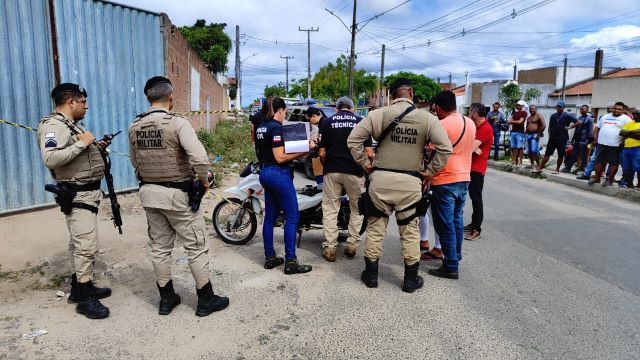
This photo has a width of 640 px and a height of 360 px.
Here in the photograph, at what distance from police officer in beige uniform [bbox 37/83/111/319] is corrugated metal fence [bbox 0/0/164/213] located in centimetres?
309

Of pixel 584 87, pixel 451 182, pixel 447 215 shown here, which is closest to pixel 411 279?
pixel 447 215

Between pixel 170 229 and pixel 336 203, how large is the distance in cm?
199

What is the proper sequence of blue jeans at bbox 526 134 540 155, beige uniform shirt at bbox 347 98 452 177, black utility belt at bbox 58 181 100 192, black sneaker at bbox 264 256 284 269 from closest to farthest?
black utility belt at bbox 58 181 100 192 < beige uniform shirt at bbox 347 98 452 177 < black sneaker at bbox 264 256 284 269 < blue jeans at bbox 526 134 540 155

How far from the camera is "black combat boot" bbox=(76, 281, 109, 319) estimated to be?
3674 millimetres

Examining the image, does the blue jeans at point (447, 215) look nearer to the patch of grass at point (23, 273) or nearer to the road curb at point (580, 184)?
the patch of grass at point (23, 273)

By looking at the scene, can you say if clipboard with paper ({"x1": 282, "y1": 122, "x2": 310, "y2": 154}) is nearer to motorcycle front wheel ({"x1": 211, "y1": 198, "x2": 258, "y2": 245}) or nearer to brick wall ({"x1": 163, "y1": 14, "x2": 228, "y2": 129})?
motorcycle front wheel ({"x1": 211, "y1": 198, "x2": 258, "y2": 245})

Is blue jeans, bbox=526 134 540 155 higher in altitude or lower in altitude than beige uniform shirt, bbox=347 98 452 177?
lower

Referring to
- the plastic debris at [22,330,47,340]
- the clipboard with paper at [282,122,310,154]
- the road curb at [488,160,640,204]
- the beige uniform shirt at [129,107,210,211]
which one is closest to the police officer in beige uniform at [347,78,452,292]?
the clipboard with paper at [282,122,310,154]

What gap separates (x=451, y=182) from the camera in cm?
470

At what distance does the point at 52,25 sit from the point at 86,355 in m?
5.19

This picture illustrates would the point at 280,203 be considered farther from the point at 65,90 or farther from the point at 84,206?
the point at 65,90

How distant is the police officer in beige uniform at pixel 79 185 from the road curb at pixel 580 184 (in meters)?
9.78

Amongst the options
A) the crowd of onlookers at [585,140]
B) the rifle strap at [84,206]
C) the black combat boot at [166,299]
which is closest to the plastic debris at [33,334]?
the black combat boot at [166,299]

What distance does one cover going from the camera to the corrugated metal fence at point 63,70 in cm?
605
